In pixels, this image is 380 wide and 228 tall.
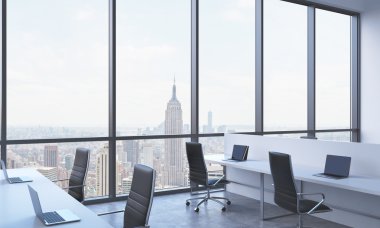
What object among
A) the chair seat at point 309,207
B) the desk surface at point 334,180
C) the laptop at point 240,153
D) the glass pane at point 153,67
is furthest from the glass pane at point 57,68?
the chair seat at point 309,207

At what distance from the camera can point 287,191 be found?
375 centimetres

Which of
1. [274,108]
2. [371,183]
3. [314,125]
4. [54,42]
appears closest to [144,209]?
[371,183]

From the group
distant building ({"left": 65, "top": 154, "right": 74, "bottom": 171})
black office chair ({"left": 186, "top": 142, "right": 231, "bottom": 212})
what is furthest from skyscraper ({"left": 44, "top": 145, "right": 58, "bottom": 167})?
black office chair ({"left": 186, "top": 142, "right": 231, "bottom": 212})

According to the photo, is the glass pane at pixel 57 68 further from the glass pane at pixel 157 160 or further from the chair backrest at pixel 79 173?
the chair backrest at pixel 79 173

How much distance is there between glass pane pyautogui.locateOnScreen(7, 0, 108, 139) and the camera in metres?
5.16

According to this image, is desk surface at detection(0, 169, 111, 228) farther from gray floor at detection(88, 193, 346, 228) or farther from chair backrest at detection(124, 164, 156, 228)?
gray floor at detection(88, 193, 346, 228)

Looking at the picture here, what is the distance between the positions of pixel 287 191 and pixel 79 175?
221 centimetres

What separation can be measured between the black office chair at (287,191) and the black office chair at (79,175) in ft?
6.51

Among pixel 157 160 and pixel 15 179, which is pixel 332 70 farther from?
pixel 15 179

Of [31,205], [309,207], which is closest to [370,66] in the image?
[309,207]

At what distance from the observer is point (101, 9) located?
5.76m

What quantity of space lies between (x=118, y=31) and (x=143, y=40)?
1.48ft

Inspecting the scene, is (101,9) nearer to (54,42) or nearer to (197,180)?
(54,42)

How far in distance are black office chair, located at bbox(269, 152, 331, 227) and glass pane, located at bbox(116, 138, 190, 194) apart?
2388 mm
